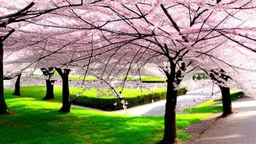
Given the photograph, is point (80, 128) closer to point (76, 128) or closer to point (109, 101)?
point (76, 128)

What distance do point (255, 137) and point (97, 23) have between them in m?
6.38

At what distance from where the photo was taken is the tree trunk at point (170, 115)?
27.7ft

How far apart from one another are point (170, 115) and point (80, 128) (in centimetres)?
386

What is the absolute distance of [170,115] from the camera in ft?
28.2

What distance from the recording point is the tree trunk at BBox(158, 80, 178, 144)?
8453mm

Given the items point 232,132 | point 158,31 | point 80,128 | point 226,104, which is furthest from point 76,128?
point 226,104

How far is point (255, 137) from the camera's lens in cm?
949

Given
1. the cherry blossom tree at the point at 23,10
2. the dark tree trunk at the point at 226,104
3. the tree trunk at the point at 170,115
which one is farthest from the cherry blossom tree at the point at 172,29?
the dark tree trunk at the point at 226,104

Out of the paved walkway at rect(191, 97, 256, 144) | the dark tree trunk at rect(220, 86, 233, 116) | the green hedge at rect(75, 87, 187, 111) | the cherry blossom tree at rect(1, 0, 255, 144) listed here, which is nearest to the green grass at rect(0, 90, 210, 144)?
the paved walkway at rect(191, 97, 256, 144)

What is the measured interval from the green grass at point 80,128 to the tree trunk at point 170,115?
2.62 ft

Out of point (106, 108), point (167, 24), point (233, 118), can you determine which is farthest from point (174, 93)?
point (106, 108)

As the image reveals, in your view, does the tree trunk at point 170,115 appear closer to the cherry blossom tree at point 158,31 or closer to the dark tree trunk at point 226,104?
the cherry blossom tree at point 158,31

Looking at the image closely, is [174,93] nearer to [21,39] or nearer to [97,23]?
[97,23]

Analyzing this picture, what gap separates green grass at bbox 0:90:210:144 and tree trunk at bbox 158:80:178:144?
0.80 meters
